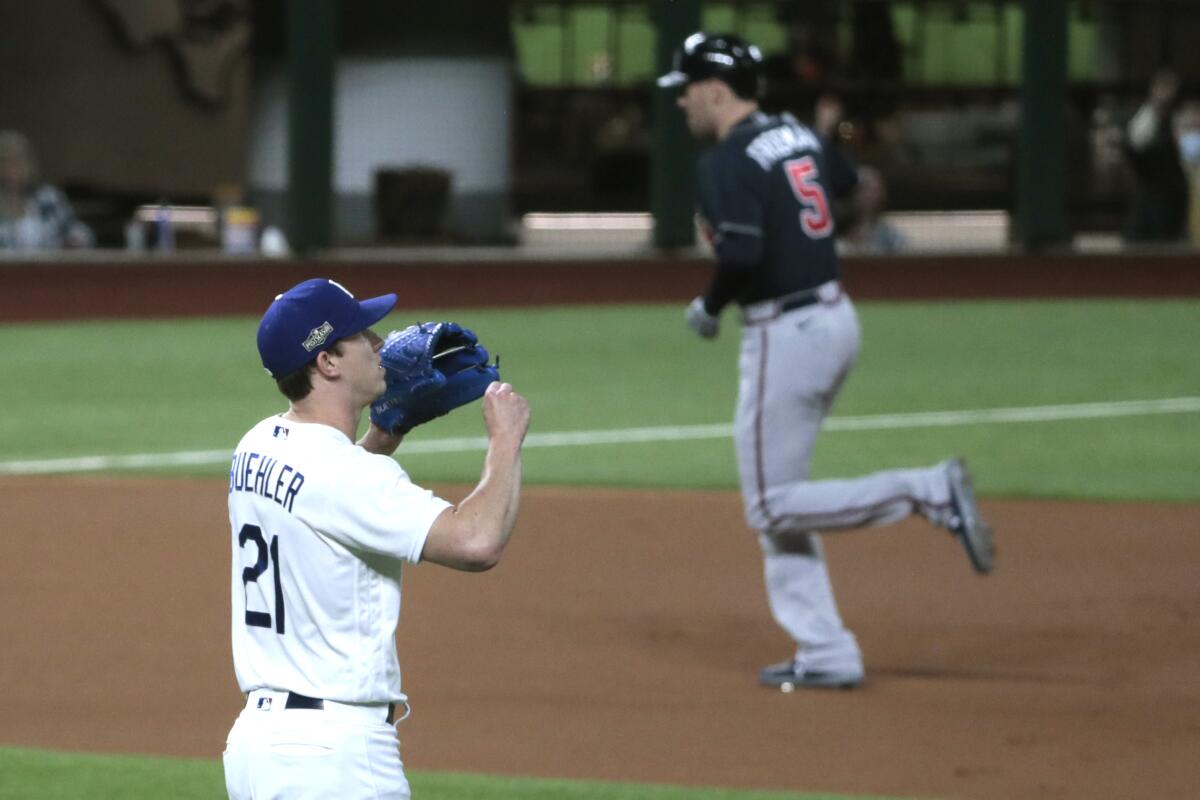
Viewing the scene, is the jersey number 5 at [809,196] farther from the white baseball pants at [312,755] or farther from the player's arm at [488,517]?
the white baseball pants at [312,755]

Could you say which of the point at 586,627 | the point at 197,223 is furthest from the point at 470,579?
the point at 197,223

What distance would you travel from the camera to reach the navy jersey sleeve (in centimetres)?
539

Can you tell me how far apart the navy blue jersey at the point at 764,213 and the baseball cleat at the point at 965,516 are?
2.24ft

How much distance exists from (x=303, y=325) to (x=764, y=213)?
265 cm

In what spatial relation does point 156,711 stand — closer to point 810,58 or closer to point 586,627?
point 586,627

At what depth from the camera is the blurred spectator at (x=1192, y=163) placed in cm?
1900

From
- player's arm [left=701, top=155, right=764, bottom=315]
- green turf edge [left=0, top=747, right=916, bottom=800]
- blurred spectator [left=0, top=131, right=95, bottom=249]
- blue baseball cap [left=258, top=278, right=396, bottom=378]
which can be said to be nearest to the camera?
blue baseball cap [left=258, top=278, right=396, bottom=378]

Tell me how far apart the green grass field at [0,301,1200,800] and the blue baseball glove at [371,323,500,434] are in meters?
1.42

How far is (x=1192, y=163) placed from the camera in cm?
1930

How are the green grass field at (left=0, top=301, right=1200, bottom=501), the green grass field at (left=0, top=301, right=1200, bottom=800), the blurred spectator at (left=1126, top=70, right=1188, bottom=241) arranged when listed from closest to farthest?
the green grass field at (left=0, top=301, right=1200, bottom=800)
the green grass field at (left=0, top=301, right=1200, bottom=501)
the blurred spectator at (left=1126, top=70, right=1188, bottom=241)

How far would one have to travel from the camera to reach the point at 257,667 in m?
3.05

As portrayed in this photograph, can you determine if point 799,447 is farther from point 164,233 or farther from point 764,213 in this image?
point 164,233

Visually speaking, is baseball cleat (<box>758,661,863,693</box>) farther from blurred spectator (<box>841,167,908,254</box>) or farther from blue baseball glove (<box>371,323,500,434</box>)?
blurred spectator (<box>841,167,908,254</box>)

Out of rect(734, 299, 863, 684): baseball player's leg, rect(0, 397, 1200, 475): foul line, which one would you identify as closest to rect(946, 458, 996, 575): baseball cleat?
rect(734, 299, 863, 684): baseball player's leg
